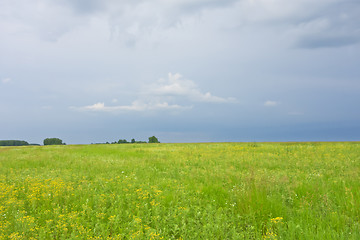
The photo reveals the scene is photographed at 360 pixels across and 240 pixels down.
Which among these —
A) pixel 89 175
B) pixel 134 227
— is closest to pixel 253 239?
pixel 134 227

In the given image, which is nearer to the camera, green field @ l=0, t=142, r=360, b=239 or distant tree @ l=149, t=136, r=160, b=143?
green field @ l=0, t=142, r=360, b=239

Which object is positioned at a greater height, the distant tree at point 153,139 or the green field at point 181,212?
the distant tree at point 153,139

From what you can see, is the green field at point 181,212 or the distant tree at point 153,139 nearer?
the green field at point 181,212

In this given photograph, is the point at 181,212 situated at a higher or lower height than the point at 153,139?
lower

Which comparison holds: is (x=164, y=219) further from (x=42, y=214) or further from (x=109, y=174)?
(x=109, y=174)

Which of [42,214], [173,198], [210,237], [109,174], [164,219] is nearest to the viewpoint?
[210,237]

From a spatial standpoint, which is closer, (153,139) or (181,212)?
(181,212)

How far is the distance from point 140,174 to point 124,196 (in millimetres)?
3772

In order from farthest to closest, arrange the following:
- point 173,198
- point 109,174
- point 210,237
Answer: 1. point 109,174
2. point 173,198
3. point 210,237

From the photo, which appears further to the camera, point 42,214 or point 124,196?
point 124,196

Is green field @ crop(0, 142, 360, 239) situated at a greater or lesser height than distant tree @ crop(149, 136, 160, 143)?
lesser

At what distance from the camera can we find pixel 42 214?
6297 mm

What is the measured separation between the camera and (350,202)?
630 cm

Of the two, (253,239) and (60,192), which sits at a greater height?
(60,192)
